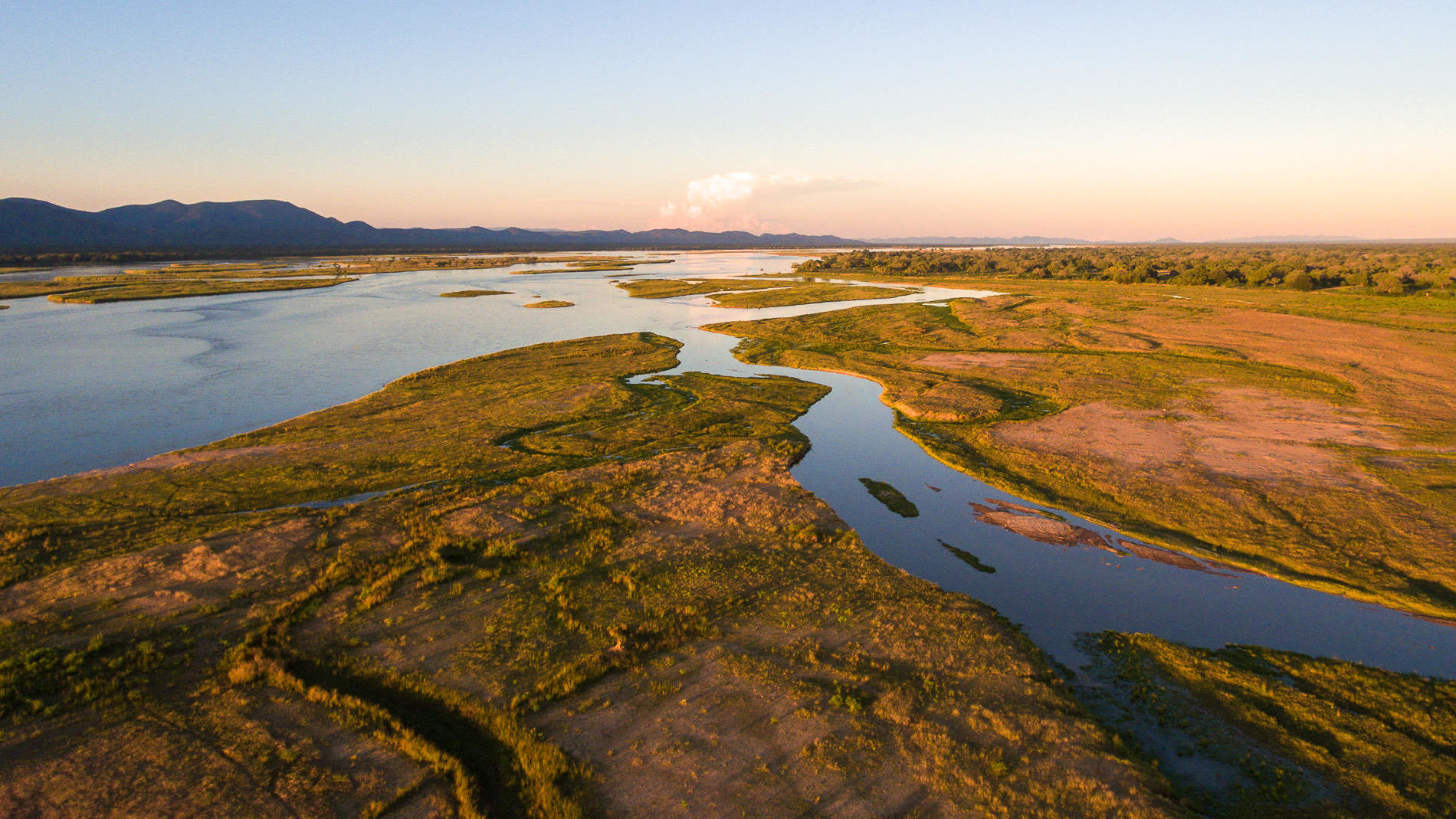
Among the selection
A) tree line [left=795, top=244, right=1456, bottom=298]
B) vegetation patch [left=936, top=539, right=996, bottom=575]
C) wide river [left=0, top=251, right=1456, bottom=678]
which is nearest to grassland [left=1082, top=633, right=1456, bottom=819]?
wide river [left=0, top=251, right=1456, bottom=678]

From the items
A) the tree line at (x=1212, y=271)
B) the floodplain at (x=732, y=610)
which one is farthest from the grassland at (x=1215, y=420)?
the tree line at (x=1212, y=271)

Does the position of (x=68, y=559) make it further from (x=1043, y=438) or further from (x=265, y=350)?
(x=265, y=350)

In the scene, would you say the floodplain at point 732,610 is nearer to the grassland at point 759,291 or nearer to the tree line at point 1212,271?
the grassland at point 759,291

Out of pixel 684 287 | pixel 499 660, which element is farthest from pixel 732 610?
pixel 684 287

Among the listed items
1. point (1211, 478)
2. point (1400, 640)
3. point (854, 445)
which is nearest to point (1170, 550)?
point (1400, 640)

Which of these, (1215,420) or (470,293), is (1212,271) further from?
(470,293)

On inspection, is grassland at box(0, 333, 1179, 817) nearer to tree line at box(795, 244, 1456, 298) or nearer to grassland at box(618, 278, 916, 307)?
grassland at box(618, 278, 916, 307)
